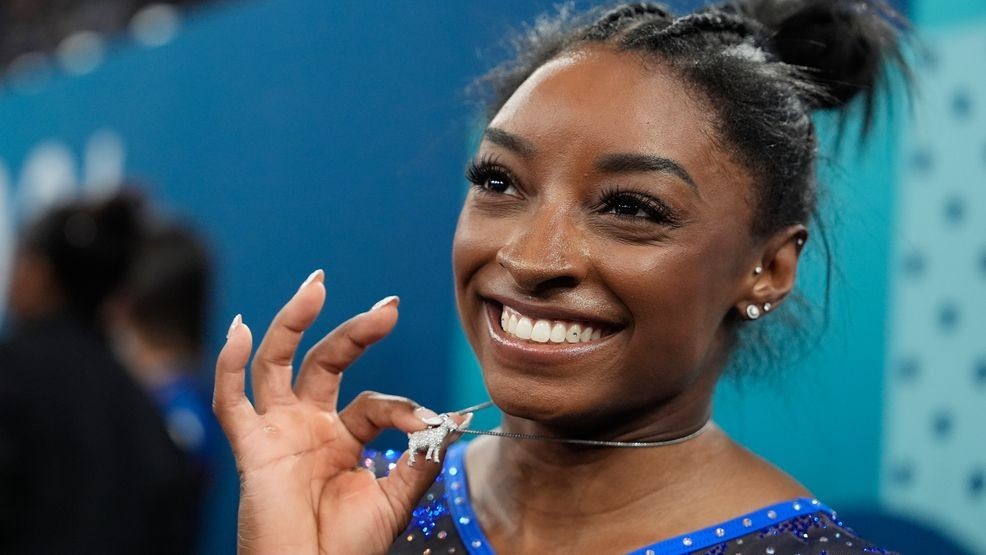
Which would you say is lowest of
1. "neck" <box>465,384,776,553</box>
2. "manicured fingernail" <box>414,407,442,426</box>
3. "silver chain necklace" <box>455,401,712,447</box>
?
"neck" <box>465,384,776,553</box>

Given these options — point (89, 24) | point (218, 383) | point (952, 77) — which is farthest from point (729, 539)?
point (89, 24)

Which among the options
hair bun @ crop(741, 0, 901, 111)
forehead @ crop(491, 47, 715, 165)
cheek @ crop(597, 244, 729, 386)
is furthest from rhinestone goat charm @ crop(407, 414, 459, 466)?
hair bun @ crop(741, 0, 901, 111)

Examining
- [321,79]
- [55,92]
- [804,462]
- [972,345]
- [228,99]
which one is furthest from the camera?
[55,92]

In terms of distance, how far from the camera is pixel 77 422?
2.38 metres

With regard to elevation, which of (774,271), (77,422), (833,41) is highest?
(833,41)

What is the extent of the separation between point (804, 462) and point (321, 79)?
1624 mm

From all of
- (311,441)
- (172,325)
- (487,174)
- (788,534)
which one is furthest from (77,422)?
(788,534)

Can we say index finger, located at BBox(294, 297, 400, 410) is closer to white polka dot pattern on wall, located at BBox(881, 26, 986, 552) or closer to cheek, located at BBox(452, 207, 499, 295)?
cheek, located at BBox(452, 207, 499, 295)

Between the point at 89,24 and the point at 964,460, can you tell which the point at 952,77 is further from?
the point at 89,24

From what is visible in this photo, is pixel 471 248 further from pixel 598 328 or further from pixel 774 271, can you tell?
pixel 774 271

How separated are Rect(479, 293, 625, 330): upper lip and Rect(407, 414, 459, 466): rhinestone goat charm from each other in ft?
0.59

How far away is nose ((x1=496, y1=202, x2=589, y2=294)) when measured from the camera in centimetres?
127

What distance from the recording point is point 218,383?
1396 millimetres

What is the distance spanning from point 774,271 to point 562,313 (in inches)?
12.3
